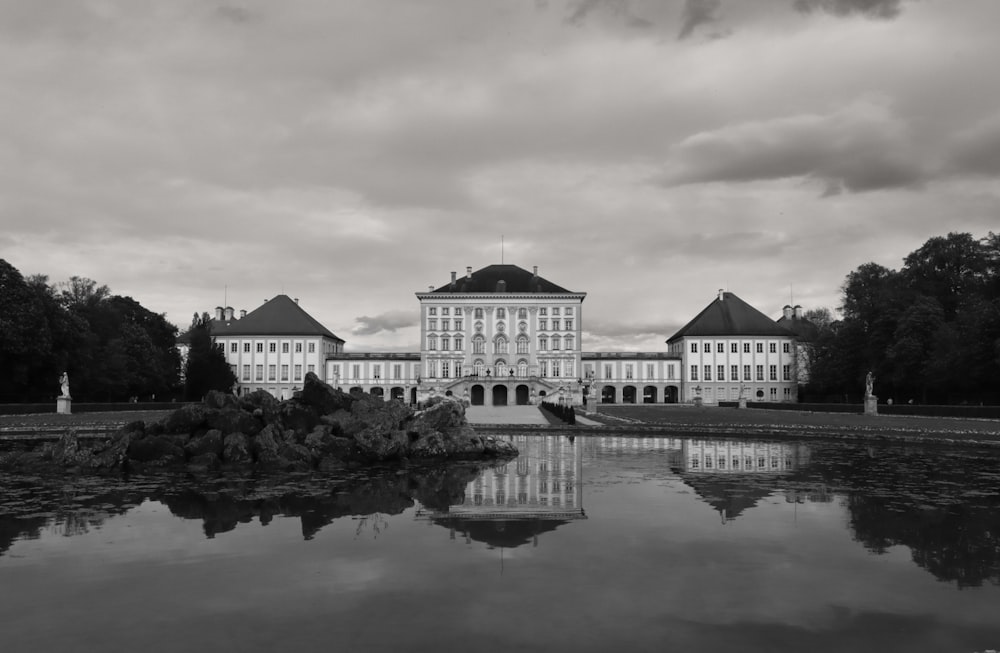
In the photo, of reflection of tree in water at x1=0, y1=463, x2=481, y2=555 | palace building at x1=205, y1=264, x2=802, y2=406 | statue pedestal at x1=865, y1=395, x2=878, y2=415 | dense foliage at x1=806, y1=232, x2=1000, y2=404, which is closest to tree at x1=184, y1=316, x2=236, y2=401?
palace building at x1=205, y1=264, x2=802, y2=406

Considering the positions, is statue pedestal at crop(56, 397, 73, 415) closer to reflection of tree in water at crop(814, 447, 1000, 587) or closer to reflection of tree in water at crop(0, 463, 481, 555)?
reflection of tree in water at crop(0, 463, 481, 555)

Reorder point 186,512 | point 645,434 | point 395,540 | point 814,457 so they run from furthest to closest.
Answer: point 645,434 < point 814,457 < point 186,512 < point 395,540

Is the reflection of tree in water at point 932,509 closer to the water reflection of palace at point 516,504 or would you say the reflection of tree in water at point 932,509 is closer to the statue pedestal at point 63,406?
the water reflection of palace at point 516,504

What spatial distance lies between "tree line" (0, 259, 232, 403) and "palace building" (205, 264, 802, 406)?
16.2 m

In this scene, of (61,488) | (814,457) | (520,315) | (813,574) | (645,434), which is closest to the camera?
(813,574)

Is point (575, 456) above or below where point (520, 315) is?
below

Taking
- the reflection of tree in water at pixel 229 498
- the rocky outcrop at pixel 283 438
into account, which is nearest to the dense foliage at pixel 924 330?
the rocky outcrop at pixel 283 438

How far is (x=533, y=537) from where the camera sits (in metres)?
8.62

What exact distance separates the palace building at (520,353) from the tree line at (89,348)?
16203 mm

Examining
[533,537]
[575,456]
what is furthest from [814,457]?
[533,537]

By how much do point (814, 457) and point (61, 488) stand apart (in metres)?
16.3

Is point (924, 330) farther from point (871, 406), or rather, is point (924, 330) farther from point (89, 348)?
point (89, 348)

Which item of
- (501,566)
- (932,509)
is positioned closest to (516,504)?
(501,566)

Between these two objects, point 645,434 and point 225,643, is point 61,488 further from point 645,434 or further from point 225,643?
point 645,434
